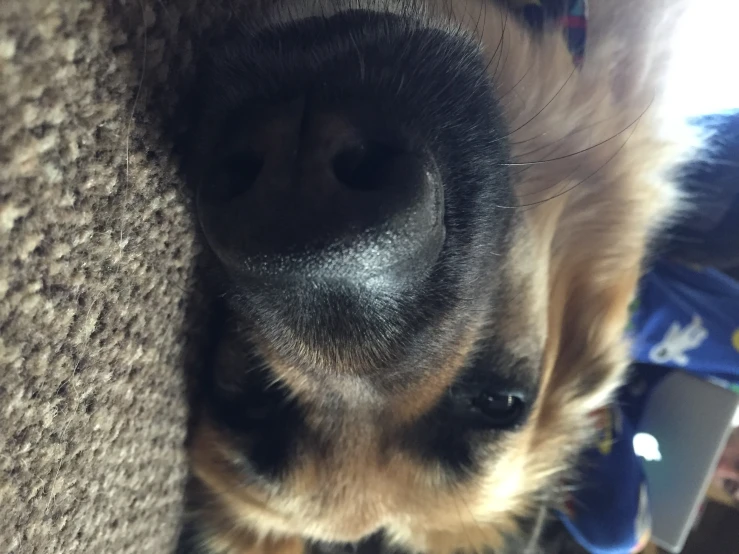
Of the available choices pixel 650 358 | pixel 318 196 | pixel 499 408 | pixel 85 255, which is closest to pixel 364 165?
pixel 318 196

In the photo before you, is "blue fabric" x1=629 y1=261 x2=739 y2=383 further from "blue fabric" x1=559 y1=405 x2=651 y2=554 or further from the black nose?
the black nose

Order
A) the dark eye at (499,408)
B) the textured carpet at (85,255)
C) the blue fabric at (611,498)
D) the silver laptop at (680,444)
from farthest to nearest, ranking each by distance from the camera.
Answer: the silver laptop at (680,444) < the blue fabric at (611,498) < the dark eye at (499,408) < the textured carpet at (85,255)

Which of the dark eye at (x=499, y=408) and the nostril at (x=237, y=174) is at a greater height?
the nostril at (x=237, y=174)

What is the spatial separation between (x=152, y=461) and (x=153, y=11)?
0.63m

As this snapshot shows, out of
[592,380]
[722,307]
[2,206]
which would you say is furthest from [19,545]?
[722,307]

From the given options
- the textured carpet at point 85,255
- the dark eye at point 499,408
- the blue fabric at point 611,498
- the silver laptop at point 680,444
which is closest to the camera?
the textured carpet at point 85,255

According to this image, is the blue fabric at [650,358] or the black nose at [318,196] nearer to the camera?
the black nose at [318,196]

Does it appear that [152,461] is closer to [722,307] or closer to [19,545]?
[19,545]

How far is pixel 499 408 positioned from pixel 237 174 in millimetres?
693

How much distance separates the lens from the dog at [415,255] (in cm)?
75

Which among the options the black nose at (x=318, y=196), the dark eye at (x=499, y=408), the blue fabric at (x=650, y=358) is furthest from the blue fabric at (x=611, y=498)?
the black nose at (x=318, y=196)

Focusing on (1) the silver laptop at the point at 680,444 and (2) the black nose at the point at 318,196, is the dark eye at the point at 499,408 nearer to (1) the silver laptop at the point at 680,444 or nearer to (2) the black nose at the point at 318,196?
(2) the black nose at the point at 318,196

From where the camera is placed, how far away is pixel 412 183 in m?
0.75

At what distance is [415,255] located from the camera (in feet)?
2.57
